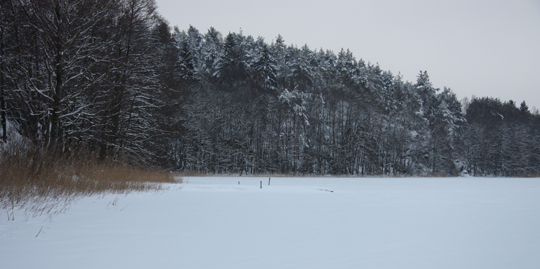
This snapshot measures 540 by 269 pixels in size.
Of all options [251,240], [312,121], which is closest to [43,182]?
[251,240]

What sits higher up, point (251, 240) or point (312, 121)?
point (312, 121)

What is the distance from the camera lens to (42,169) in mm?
6465

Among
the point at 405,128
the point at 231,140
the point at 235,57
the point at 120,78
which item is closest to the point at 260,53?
the point at 235,57

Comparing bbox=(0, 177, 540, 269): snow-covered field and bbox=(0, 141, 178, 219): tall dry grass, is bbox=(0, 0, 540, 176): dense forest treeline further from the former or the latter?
bbox=(0, 177, 540, 269): snow-covered field

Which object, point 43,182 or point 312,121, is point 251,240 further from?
point 312,121

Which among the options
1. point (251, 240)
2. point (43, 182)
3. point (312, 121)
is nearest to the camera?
point (251, 240)

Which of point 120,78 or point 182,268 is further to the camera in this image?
point 120,78

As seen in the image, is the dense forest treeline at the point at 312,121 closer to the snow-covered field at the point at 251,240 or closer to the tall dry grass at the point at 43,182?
the tall dry grass at the point at 43,182

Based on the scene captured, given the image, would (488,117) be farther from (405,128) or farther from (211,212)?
(211,212)

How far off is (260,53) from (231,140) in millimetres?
12645

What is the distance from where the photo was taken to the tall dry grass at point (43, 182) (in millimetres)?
4988

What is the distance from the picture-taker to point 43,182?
230 inches

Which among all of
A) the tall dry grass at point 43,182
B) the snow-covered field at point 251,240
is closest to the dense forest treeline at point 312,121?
the tall dry grass at point 43,182

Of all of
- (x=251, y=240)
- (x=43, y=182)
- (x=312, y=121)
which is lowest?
(x=251, y=240)
